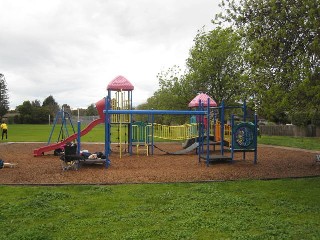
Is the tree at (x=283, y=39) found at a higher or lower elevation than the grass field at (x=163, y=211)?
higher

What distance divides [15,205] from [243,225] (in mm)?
4472

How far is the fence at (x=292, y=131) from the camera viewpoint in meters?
37.6

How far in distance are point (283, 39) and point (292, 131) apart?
105 ft

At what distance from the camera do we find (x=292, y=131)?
3897 cm

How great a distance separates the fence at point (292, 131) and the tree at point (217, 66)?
39.5 ft

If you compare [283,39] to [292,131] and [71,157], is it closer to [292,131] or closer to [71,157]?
[71,157]

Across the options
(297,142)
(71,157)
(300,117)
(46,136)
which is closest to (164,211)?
(71,157)

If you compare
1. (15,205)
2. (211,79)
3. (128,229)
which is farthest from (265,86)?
(211,79)

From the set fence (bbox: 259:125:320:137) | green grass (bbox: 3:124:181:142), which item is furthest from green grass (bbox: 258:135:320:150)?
green grass (bbox: 3:124:181:142)

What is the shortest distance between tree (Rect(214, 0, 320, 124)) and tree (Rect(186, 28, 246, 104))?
722 inches

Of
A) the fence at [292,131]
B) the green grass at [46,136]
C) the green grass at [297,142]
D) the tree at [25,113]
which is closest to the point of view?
the green grass at [297,142]

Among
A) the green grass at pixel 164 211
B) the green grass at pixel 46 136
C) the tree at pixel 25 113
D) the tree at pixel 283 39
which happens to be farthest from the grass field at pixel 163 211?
the tree at pixel 25 113

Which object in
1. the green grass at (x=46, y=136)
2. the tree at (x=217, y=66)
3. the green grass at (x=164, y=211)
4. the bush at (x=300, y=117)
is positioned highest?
the tree at (x=217, y=66)

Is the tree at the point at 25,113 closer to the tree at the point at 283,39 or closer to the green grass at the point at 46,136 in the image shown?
the green grass at the point at 46,136
